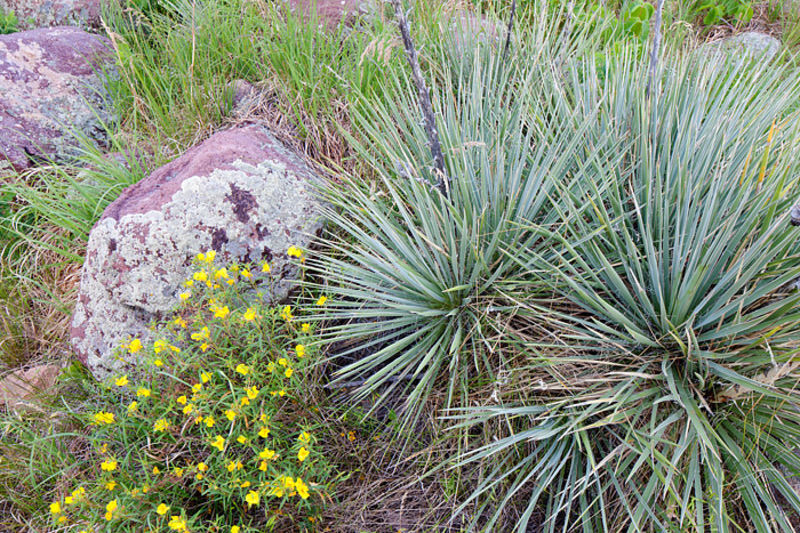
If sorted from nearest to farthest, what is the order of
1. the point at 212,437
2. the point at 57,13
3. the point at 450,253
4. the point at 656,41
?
1. the point at 212,437
2. the point at 450,253
3. the point at 656,41
4. the point at 57,13

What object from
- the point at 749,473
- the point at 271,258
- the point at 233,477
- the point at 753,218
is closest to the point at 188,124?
the point at 271,258

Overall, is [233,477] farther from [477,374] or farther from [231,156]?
[231,156]

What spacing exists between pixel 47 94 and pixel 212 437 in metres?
2.96

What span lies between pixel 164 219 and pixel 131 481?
1.07m

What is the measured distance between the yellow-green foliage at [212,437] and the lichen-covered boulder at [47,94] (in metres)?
2.12

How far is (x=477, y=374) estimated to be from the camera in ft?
6.63

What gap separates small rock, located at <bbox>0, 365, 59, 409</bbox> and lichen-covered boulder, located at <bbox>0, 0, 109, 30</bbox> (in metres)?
2.92

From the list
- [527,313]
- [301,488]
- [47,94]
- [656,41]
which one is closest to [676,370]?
[527,313]

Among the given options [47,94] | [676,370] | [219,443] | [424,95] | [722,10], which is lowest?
[219,443]

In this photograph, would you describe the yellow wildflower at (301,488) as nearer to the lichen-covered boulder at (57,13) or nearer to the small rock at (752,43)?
the small rock at (752,43)

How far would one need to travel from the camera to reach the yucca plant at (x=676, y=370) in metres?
1.55

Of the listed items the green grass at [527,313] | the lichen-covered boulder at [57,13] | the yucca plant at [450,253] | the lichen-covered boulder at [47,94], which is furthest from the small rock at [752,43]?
the lichen-covered boulder at [57,13]

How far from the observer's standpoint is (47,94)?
3619 mm

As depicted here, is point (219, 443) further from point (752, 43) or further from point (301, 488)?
point (752, 43)
